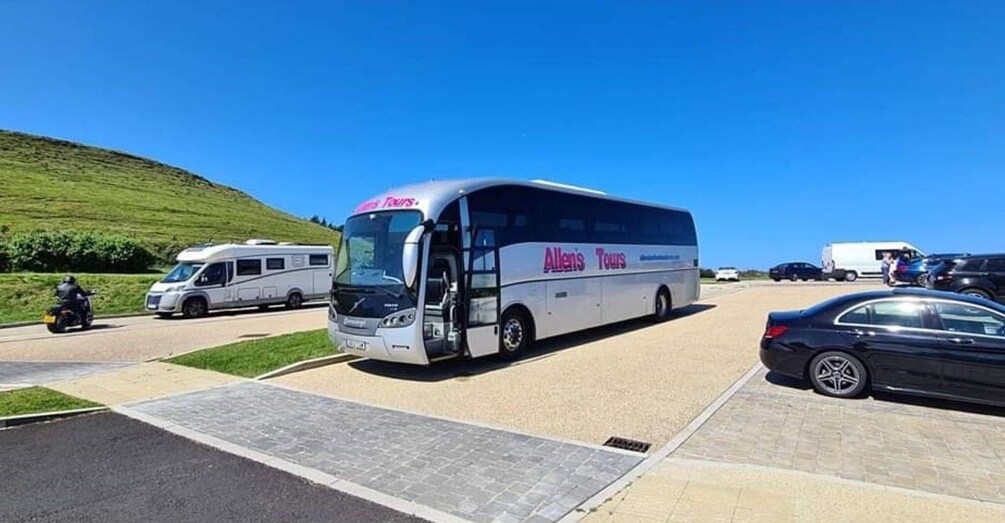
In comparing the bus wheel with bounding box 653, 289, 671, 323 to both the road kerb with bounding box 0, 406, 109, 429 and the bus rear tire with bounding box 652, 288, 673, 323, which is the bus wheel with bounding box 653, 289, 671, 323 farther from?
the road kerb with bounding box 0, 406, 109, 429

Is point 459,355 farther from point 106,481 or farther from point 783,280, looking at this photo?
point 783,280

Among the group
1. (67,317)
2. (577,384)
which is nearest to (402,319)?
(577,384)

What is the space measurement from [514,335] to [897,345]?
6.02 metres

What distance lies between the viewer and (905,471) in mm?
4555

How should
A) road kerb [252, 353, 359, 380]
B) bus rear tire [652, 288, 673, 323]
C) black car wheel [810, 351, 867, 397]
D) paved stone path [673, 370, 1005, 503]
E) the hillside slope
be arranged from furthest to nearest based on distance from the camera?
the hillside slope, bus rear tire [652, 288, 673, 323], road kerb [252, 353, 359, 380], black car wheel [810, 351, 867, 397], paved stone path [673, 370, 1005, 503]

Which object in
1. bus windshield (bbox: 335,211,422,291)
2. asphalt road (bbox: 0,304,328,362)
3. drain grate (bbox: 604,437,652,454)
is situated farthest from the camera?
asphalt road (bbox: 0,304,328,362)

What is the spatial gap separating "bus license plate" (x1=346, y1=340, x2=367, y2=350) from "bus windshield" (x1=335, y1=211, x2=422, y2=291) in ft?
3.11

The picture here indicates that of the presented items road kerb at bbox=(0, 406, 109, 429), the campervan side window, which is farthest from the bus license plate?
the campervan side window

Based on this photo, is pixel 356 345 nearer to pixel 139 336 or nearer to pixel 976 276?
pixel 139 336

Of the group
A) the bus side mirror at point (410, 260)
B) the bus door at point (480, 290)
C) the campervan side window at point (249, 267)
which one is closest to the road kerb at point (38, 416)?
the bus side mirror at point (410, 260)

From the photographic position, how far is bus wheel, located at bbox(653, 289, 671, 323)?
52.5 feet

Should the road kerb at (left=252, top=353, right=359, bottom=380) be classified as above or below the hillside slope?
below

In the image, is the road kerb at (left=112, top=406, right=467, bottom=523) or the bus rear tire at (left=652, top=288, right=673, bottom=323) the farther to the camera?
the bus rear tire at (left=652, top=288, right=673, bottom=323)

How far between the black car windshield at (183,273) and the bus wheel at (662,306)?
668 inches
